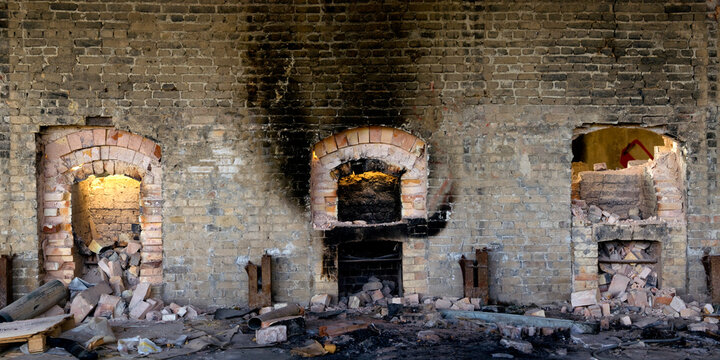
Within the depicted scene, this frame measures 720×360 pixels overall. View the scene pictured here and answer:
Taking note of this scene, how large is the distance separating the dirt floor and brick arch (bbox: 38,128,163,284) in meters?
1.36

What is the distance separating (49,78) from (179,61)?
5.61ft

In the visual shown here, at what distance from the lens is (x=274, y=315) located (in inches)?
280

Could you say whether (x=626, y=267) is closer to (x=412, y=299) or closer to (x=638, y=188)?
(x=638, y=188)

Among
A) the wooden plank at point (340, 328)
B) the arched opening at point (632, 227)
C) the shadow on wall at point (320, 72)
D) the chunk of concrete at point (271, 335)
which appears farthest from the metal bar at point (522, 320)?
the shadow on wall at point (320, 72)

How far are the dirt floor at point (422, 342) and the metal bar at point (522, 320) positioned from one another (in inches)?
4.5

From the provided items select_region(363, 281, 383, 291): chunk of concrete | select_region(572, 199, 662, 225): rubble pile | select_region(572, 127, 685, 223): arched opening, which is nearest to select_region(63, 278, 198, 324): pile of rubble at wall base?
select_region(363, 281, 383, 291): chunk of concrete

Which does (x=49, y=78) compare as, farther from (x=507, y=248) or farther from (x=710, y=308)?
(x=710, y=308)

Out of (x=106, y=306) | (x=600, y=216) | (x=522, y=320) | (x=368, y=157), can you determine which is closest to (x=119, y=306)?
(x=106, y=306)

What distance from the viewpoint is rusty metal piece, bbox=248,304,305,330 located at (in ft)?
22.9

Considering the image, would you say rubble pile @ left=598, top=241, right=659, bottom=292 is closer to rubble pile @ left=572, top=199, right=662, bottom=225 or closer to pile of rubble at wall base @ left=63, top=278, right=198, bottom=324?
rubble pile @ left=572, top=199, right=662, bottom=225

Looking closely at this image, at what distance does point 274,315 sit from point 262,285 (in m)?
0.81

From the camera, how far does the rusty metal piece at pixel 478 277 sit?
25.8 feet

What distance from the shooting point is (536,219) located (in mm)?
8039

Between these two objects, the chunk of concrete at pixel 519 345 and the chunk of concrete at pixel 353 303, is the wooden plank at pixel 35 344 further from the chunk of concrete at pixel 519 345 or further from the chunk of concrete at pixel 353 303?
the chunk of concrete at pixel 519 345
